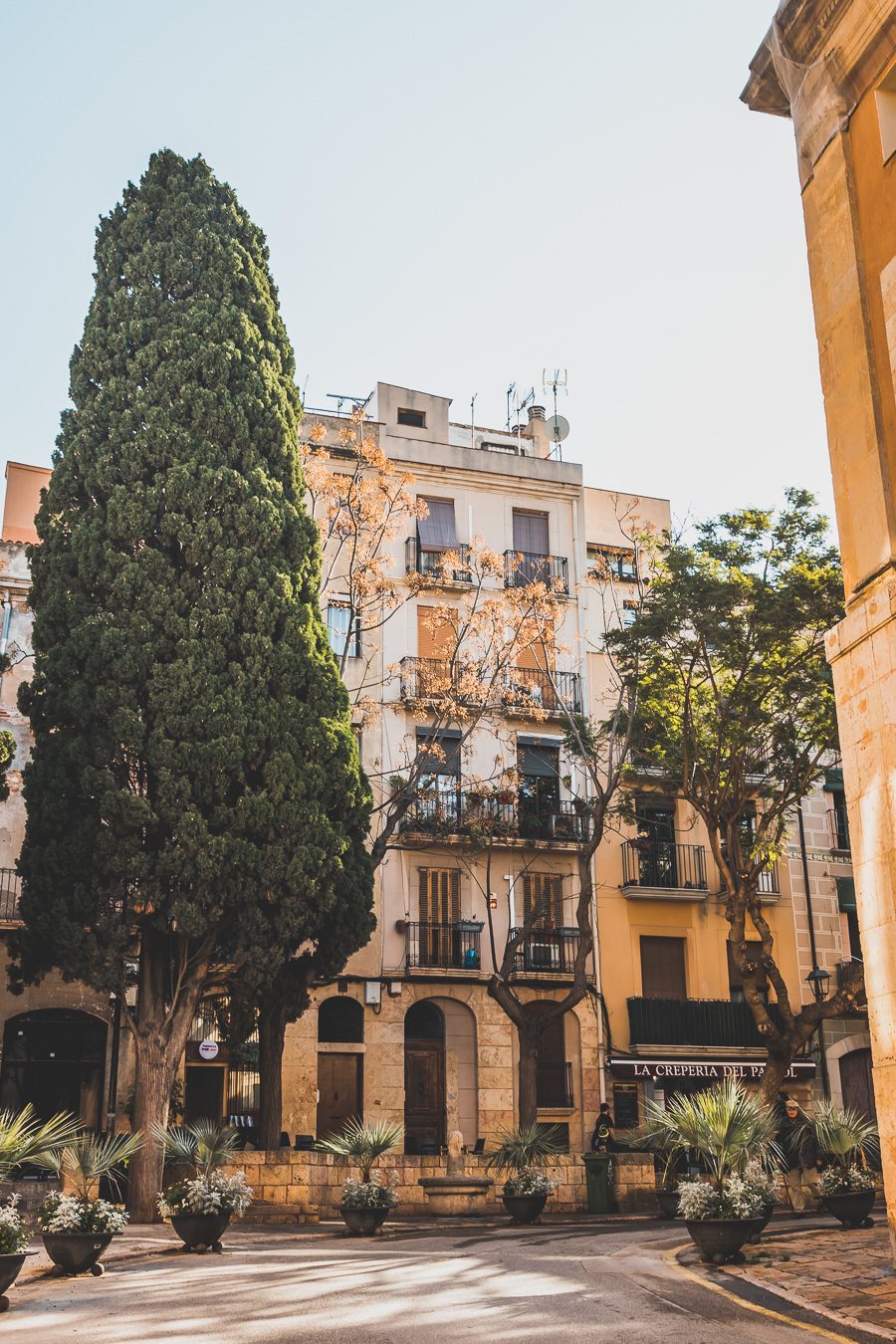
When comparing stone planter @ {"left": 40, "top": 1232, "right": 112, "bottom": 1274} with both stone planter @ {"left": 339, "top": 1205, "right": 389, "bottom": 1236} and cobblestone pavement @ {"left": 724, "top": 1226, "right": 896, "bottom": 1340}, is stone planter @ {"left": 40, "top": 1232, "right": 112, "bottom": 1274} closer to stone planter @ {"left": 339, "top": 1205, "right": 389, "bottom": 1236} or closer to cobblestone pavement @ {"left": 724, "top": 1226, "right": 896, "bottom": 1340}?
stone planter @ {"left": 339, "top": 1205, "right": 389, "bottom": 1236}

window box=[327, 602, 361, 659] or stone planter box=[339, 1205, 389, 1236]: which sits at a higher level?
window box=[327, 602, 361, 659]

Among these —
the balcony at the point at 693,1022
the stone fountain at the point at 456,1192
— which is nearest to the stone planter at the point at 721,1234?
the stone fountain at the point at 456,1192

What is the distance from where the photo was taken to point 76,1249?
12.0 metres

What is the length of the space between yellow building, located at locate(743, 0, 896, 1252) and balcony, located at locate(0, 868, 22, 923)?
19361 mm

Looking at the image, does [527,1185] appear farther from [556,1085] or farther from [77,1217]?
[556,1085]

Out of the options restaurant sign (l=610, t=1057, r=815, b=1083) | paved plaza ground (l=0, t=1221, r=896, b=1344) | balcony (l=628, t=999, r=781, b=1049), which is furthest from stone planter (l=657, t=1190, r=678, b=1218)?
balcony (l=628, t=999, r=781, b=1049)

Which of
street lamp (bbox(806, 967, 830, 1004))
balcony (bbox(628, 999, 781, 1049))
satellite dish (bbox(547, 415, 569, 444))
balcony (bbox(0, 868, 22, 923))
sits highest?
satellite dish (bbox(547, 415, 569, 444))

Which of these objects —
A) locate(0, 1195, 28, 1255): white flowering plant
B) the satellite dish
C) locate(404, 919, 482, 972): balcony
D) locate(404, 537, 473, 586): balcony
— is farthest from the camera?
the satellite dish

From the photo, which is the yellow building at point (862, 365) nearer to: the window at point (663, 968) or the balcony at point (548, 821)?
the balcony at point (548, 821)

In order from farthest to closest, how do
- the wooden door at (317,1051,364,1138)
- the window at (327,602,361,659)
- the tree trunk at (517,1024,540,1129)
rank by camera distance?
the window at (327,602,361,659) → the wooden door at (317,1051,364,1138) → the tree trunk at (517,1024,540,1129)

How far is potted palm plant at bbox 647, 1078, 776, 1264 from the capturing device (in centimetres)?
1241

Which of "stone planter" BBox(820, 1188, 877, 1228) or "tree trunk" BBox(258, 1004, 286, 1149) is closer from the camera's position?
"stone planter" BBox(820, 1188, 877, 1228)

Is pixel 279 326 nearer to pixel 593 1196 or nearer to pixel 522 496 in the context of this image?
pixel 522 496

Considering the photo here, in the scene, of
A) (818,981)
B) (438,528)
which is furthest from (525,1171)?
(438,528)
